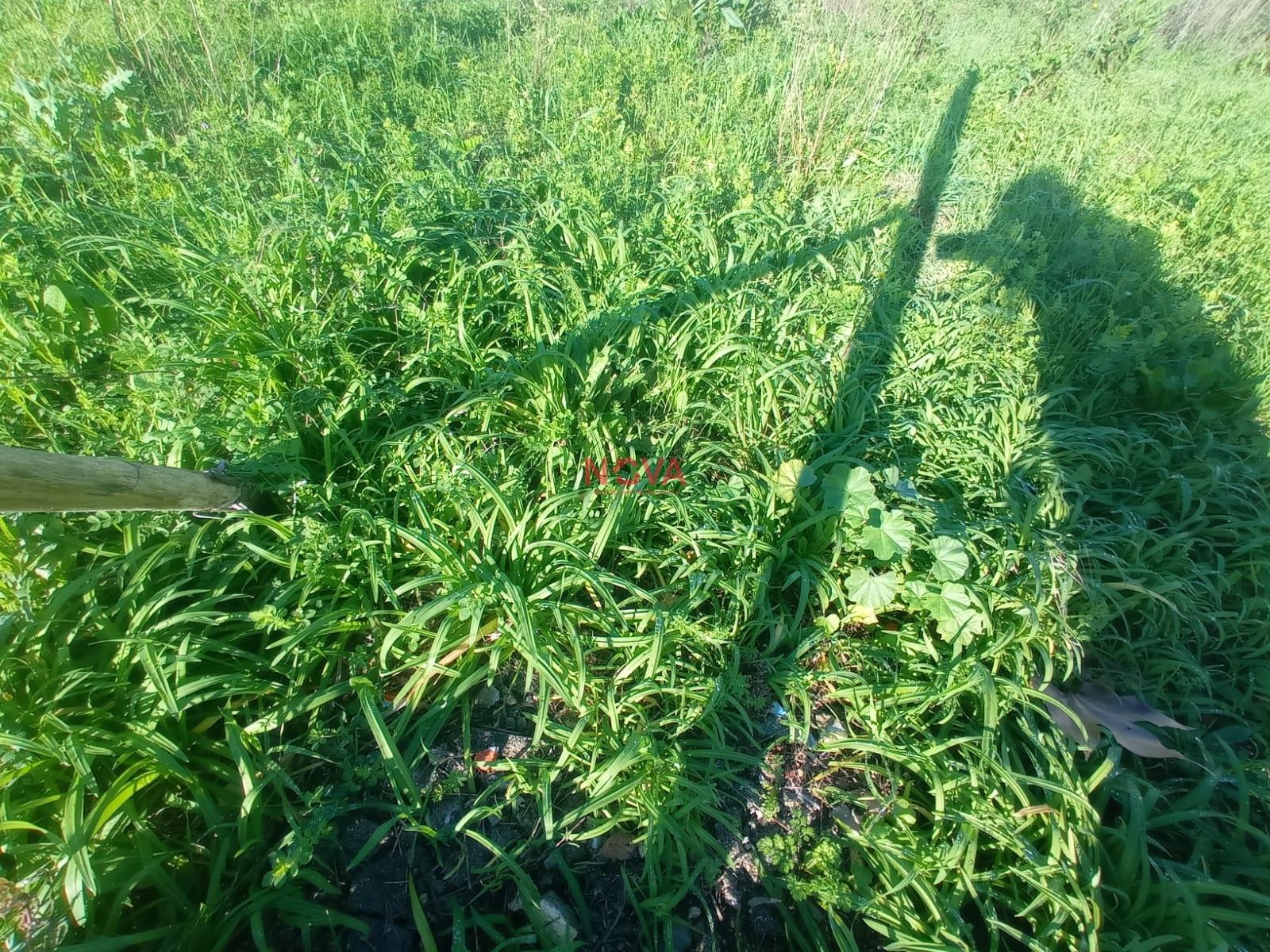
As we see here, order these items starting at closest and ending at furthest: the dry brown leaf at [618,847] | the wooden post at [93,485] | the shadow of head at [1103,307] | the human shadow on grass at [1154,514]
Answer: the wooden post at [93,485] → the dry brown leaf at [618,847] → the human shadow on grass at [1154,514] → the shadow of head at [1103,307]

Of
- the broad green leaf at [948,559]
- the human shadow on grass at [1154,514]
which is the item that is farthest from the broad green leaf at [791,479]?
the human shadow on grass at [1154,514]

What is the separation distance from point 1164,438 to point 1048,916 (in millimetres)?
2256

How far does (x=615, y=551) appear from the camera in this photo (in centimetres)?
204

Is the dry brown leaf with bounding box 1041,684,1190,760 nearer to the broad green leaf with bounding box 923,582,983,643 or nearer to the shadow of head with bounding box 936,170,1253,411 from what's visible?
the broad green leaf with bounding box 923,582,983,643

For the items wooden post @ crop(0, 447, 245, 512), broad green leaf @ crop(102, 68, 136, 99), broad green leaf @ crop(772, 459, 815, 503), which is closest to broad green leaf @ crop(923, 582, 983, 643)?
broad green leaf @ crop(772, 459, 815, 503)


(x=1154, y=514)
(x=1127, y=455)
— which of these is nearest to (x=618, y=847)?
(x=1154, y=514)

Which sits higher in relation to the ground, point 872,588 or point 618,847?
point 872,588

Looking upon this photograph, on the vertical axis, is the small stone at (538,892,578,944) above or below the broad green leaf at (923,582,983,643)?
below

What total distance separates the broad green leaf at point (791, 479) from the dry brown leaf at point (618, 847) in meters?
1.19

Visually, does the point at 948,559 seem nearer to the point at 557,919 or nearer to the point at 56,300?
the point at 557,919

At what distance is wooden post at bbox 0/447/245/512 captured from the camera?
113 cm

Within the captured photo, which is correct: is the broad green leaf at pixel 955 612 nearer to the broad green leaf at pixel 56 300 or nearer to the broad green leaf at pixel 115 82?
the broad green leaf at pixel 56 300

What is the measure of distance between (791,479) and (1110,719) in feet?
4.00

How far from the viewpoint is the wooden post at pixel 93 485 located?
1129 millimetres
